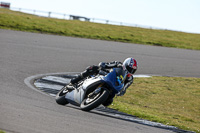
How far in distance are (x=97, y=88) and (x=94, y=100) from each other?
273 millimetres

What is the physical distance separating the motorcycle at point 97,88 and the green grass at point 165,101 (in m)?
1.41

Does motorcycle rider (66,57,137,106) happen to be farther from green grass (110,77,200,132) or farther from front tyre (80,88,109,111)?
green grass (110,77,200,132)

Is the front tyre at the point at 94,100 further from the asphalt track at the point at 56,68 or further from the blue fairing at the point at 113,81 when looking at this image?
the blue fairing at the point at 113,81

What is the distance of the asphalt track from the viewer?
6.40 meters

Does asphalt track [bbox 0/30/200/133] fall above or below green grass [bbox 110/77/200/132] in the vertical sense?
above

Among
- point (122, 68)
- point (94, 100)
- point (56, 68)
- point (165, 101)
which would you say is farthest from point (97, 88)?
point (56, 68)

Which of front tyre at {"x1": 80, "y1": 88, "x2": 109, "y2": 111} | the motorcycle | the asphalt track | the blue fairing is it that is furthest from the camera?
the blue fairing

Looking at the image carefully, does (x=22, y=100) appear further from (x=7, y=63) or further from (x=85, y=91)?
(x=7, y=63)

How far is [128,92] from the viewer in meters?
12.8

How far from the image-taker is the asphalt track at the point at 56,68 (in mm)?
Answer: 6402

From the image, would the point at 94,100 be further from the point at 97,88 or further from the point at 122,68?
the point at 122,68

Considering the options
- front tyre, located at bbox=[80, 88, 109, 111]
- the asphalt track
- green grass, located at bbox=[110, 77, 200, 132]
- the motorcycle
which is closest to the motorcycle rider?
the motorcycle

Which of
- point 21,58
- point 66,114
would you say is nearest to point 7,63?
point 21,58

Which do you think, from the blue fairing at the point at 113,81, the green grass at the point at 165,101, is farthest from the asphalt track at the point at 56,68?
the green grass at the point at 165,101
